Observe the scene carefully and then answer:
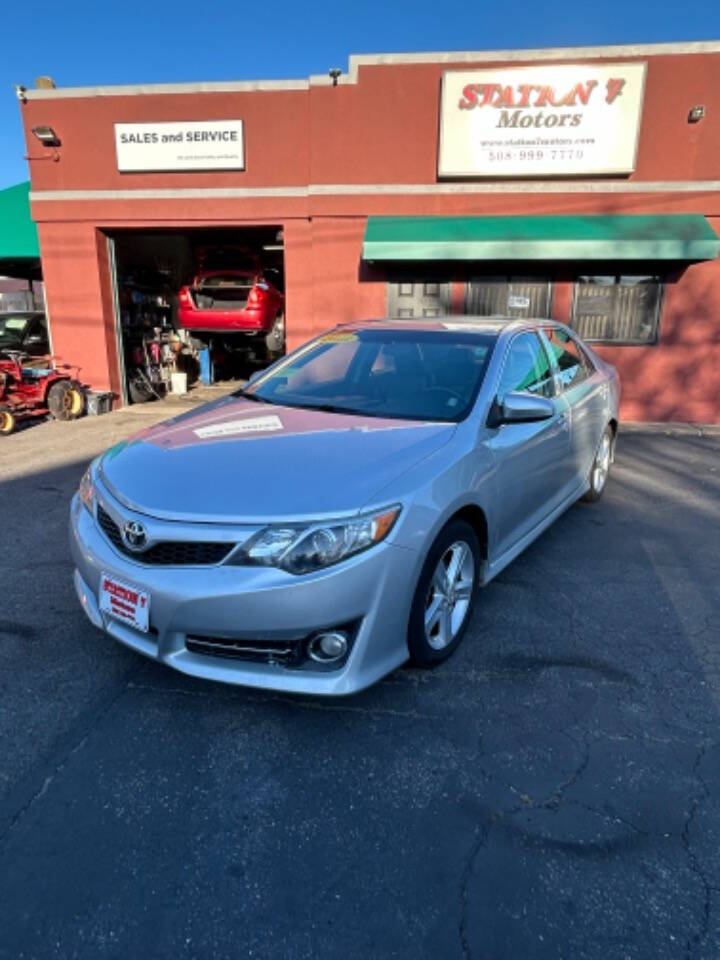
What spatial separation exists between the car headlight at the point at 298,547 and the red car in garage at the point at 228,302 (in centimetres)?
889

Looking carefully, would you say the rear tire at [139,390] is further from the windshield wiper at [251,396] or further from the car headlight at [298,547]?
the car headlight at [298,547]

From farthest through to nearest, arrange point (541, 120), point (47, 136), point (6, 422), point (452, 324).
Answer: point (47, 136), point (541, 120), point (6, 422), point (452, 324)

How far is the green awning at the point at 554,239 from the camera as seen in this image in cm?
807

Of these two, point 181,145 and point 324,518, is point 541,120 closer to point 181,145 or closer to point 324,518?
point 181,145

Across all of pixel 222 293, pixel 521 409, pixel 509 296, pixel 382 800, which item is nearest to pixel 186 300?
pixel 222 293

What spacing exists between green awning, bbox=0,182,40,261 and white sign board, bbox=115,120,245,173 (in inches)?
115

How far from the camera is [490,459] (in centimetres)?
299

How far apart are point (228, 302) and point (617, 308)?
643cm

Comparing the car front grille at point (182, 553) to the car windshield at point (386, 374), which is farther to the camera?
the car windshield at point (386, 374)

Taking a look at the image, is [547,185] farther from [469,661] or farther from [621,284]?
[469,661]

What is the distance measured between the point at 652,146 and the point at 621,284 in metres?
1.89

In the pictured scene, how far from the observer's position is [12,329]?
11617 mm

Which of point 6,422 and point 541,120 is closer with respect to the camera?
point 6,422

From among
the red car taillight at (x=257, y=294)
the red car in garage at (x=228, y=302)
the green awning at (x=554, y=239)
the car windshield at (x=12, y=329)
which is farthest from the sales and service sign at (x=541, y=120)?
the car windshield at (x=12, y=329)
